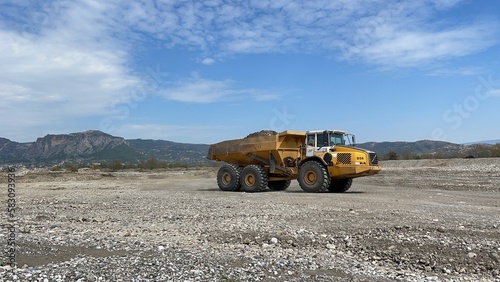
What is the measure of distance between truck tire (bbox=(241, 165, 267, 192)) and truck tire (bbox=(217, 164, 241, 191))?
0.32 m

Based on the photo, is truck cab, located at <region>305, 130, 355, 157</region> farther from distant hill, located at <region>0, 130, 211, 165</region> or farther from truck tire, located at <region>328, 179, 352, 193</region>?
distant hill, located at <region>0, 130, 211, 165</region>

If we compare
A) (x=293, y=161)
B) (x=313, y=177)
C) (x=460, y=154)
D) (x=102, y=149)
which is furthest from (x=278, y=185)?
(x=102, y=149)

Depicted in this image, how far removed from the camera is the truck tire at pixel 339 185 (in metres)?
19.5

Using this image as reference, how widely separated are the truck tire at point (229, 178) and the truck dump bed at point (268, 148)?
0.77 m

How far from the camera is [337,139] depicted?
744 inches

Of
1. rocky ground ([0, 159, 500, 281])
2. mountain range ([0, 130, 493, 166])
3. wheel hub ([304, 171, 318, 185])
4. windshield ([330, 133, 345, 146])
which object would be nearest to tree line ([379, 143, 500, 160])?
mountain range ([0, 130, 493, 166])

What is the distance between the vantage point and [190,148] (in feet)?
278

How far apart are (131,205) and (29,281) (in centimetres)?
833

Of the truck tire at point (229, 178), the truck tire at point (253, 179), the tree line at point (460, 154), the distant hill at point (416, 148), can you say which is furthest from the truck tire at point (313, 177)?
the distant hill at point (416, 148)

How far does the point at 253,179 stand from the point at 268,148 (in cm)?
151

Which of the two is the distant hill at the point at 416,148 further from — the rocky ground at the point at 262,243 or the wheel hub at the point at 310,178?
the rocky ground at the point at 262,243

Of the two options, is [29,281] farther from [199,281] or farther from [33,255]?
[199,281]

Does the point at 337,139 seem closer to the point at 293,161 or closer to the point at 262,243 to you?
the point at 293,161

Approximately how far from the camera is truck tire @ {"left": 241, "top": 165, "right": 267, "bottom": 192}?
19266 millimetres
